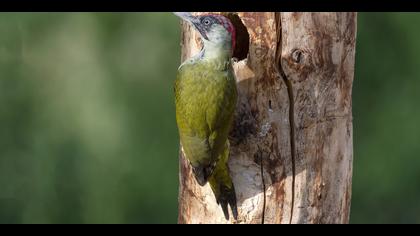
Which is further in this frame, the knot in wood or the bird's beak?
the bird's beak

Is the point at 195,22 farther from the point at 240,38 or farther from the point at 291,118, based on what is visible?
the point at 291,118

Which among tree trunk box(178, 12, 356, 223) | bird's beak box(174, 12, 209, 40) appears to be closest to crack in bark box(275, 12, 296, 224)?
tree trunk box(178, 12, 356, 223)

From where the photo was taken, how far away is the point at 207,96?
180 inches

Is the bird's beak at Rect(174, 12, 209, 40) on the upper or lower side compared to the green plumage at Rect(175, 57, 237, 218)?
upper

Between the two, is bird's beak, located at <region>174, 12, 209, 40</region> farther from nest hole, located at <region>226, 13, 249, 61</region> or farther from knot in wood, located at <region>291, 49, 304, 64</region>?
knot in wood, located at <region>291, 49, 304, 64</region>

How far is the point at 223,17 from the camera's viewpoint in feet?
14.9

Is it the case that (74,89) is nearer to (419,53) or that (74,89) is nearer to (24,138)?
(24,138)

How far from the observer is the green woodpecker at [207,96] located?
4.54m

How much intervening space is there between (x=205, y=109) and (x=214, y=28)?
0.39 m

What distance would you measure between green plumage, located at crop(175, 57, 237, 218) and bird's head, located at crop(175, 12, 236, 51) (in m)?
0.09

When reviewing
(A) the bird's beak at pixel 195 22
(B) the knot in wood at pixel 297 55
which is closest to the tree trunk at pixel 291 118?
(B) the knot in wood at pixel 297 55

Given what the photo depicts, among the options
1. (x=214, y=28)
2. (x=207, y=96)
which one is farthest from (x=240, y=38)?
(x=207, y=96)

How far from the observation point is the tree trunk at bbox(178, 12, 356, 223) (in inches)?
173

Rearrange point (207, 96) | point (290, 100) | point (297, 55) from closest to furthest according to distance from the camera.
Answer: point (297, 55), point (290, 100), point (207, 96)
